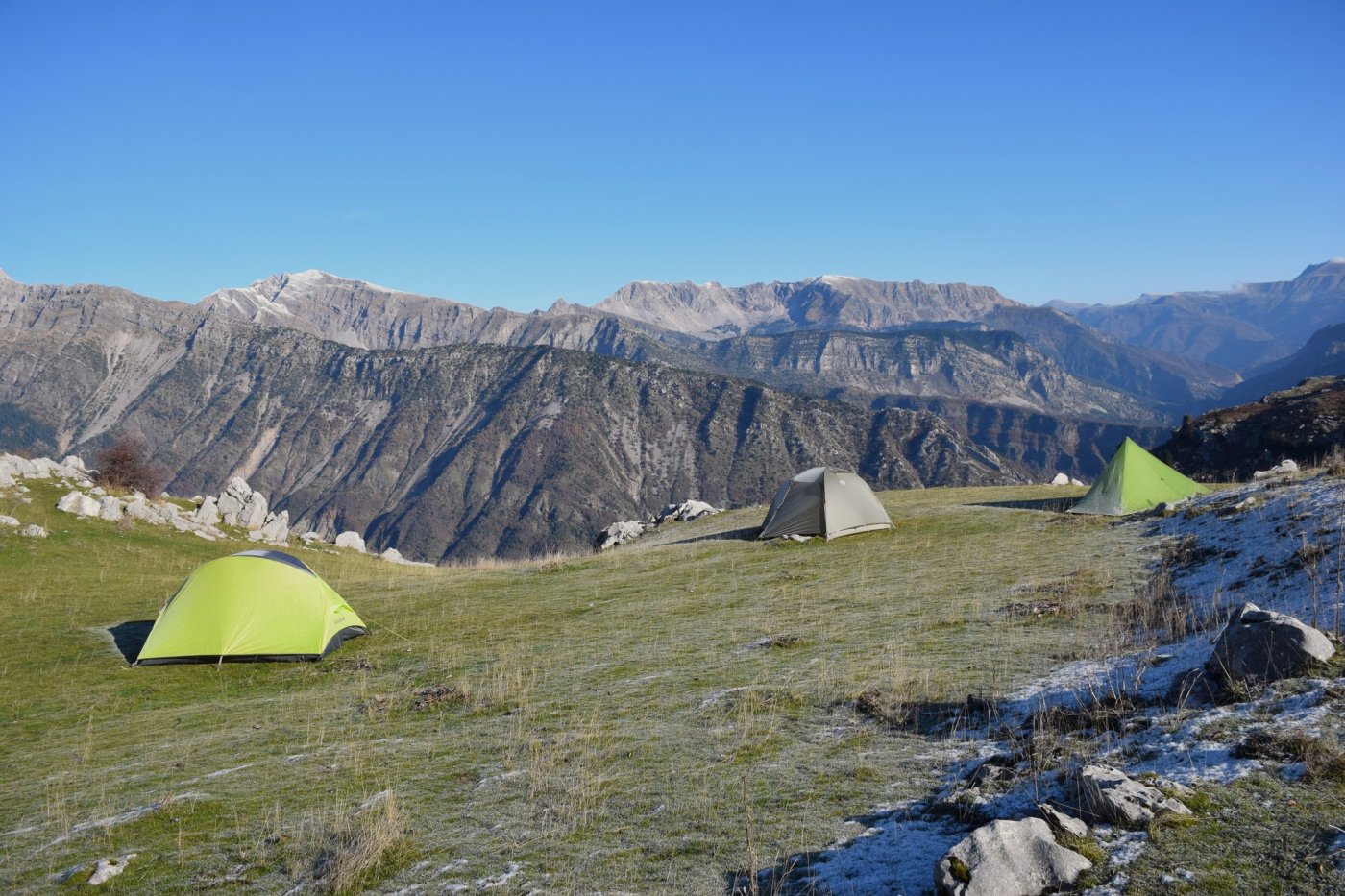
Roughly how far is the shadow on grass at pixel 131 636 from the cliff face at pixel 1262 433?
66.6 m

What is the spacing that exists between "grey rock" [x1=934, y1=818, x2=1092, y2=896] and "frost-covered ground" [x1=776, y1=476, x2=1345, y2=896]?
24 cm

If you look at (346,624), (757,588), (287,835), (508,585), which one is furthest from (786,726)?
(508,585)

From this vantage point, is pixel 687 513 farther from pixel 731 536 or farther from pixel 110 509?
pixel 110 509

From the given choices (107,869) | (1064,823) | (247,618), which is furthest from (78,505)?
(1064,823)

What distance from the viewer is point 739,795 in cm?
812

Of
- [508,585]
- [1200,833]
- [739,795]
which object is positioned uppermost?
[1200,833]

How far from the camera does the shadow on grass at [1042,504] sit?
3173 centimetres

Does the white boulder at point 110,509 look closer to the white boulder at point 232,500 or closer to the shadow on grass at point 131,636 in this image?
the white boulder at point 232,500

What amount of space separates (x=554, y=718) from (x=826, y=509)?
2037 centimetres

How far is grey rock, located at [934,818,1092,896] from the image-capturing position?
5211 millimetres

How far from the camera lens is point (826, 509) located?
1203 inches

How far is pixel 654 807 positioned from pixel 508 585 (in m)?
21.4

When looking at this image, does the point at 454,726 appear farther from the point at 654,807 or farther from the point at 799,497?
the point at 799,497

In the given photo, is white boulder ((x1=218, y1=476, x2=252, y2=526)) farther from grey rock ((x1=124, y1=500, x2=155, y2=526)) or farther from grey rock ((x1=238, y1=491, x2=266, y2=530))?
grey rock ((x1=124, y1=500, x2=155, y2=526))
